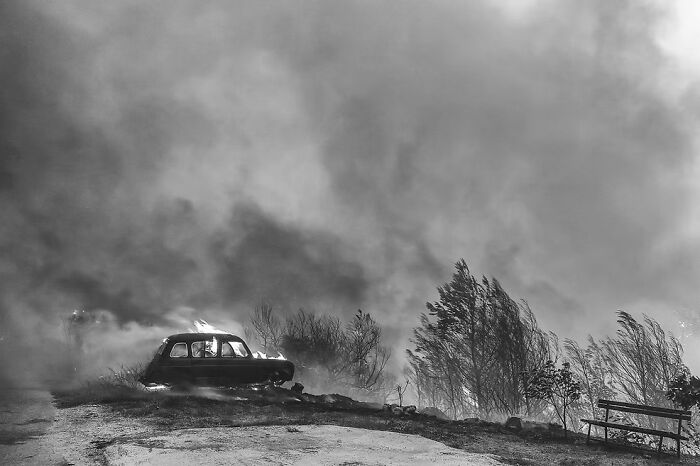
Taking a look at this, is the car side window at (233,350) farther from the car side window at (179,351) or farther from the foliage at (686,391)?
the foliage at (686,391)

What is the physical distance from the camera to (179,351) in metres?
14.7

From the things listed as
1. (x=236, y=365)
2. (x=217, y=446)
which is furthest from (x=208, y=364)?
(x=217, y=446)

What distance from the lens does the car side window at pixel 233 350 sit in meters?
15.0

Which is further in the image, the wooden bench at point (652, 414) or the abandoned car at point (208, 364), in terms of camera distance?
the abandoned car at point (208, 364)

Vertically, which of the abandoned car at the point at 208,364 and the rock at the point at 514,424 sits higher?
the abandoned car at the point at 208,364

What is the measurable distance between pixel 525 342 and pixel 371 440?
83.5 ft

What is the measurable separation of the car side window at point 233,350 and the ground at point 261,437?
4.94ft

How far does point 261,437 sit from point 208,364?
21.7 ft

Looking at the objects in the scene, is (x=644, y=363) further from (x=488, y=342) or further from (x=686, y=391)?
(x=686, y=391)

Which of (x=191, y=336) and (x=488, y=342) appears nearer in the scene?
(x=191, y=336)

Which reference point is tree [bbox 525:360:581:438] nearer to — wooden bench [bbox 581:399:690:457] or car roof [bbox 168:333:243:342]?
wooden bench [bbox 581:399:690:457]

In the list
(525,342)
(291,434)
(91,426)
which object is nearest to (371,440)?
(291,434)

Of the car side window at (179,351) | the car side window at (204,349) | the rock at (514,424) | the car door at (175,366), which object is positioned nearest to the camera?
the rock at (514,424)

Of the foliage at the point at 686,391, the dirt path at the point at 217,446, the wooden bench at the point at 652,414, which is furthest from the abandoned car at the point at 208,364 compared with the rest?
the foliage at the point at 686,391
